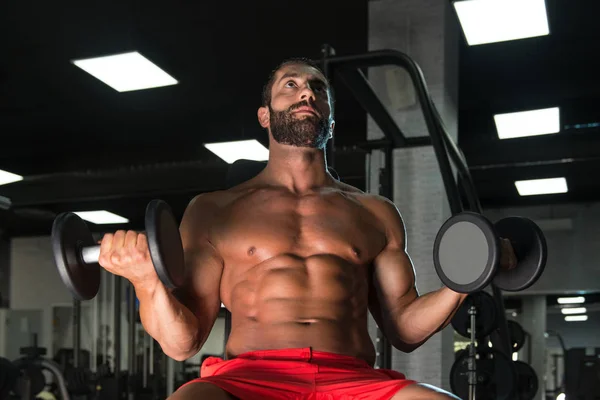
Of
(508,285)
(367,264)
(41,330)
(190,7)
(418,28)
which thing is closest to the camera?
(508,285)

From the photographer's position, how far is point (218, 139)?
25.1ft

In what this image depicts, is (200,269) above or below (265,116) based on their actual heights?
below

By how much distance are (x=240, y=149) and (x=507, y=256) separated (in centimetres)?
549

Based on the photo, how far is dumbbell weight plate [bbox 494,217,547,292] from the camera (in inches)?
61.4

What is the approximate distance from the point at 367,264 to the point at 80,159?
6833 millimetres

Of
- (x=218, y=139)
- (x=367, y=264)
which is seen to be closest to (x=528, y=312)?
(x=218, y=139)

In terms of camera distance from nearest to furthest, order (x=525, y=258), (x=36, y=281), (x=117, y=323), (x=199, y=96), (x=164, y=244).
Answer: (x=164, y=244)
(x=525, y=258)
(x=199, y=96)
(x=117, y=323)
(x=36, y=281)

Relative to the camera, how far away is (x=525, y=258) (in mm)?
1580

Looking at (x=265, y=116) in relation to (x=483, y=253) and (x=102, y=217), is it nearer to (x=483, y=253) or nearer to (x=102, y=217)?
(x=483, y=253)

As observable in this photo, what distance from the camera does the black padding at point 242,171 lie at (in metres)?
2.17

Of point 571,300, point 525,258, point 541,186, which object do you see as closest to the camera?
point 525,258

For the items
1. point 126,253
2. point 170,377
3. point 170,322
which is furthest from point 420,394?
point 170,377

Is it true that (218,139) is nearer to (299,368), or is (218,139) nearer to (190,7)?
(190,7)

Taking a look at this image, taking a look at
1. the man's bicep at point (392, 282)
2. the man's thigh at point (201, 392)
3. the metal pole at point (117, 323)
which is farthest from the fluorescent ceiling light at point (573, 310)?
Result: the man's thigh at point (201, 392)
